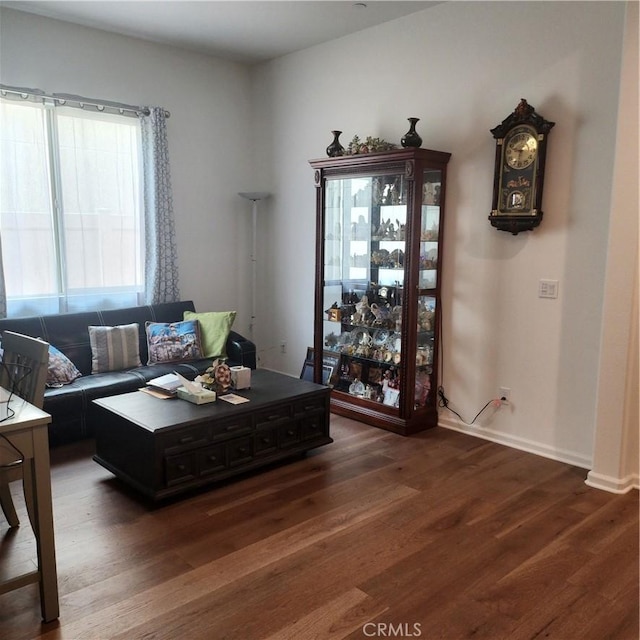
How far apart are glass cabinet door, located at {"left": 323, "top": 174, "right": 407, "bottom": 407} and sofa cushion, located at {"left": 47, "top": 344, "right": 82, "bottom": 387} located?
1.92 m

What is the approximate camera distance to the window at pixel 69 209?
4250 millimetres

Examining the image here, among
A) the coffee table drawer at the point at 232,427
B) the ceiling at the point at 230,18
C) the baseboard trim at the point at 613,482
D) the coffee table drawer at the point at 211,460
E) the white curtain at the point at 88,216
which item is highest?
the ceiling at the point at 230,18

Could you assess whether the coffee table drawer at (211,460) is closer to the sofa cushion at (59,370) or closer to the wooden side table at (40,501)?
the wooden side table at (40,501)

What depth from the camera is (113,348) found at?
14.4ft

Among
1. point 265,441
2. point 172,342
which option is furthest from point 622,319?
point 172,342

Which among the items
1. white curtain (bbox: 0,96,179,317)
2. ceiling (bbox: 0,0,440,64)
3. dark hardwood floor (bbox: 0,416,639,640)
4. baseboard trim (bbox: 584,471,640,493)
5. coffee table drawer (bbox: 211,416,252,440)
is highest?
ceiling (bbox: 0,0,440,64)

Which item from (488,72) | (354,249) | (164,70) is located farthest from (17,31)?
(488,72)

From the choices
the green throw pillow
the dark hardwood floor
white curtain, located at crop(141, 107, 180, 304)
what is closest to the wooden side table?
the dark hardwood floor

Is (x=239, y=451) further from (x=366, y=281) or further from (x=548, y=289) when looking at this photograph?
(x=548, y=289)

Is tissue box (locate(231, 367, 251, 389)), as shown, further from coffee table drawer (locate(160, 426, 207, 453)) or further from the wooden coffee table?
coffee table drawer (locate(160, 426, 207, 453))

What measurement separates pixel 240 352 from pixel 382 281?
4.27 feet

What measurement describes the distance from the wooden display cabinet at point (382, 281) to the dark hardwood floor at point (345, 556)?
76 centimetres

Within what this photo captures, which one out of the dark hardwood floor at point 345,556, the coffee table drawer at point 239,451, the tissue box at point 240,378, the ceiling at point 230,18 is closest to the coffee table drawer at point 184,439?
the coffee table drawer at point 239,451

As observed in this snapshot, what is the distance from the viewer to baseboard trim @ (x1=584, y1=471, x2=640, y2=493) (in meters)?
3.24
